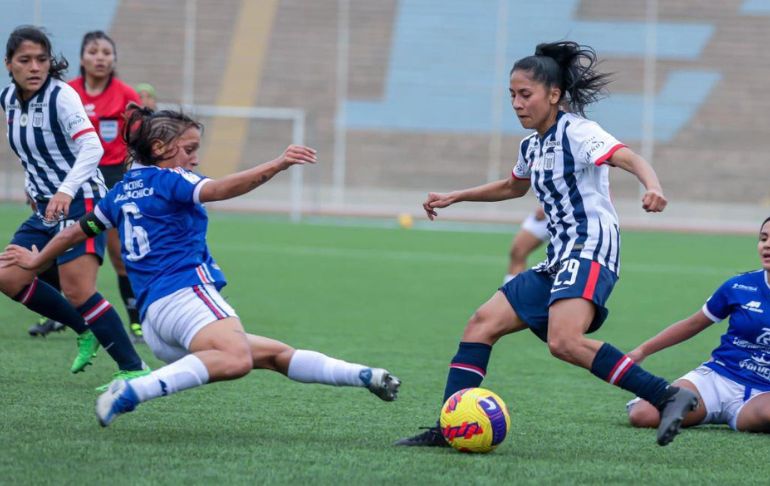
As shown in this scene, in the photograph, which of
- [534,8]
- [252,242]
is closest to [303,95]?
[534,8]

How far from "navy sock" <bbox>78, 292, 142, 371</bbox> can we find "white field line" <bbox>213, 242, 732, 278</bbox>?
805 centimetres

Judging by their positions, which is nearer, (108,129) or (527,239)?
(108,129)

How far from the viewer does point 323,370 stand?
4.82 metres

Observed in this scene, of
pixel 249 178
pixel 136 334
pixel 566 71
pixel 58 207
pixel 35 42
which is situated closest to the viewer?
pixel 249 178

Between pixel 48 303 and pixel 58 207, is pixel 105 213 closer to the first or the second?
pixel 58 207

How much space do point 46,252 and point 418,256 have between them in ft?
32.9

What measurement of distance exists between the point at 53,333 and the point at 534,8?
18.1 m

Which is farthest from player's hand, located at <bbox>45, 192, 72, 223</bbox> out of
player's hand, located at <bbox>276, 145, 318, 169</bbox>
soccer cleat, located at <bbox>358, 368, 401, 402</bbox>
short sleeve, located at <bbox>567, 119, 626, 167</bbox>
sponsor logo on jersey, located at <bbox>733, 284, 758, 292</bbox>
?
sponsor logo on jersey, located at <bbox>733, 284, 758, 292</bbox>

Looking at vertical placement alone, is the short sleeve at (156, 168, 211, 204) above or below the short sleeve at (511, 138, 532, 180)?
below

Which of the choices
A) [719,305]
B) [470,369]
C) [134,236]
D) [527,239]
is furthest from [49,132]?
[527,239]

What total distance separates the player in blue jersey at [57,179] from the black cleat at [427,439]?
1.76m

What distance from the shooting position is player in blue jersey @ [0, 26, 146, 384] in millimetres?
5977

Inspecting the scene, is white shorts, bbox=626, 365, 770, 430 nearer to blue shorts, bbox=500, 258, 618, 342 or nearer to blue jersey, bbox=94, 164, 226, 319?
blue shorts, bbox=500, 258, 618, 342

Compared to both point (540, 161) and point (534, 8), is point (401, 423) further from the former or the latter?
point (534, 8)
